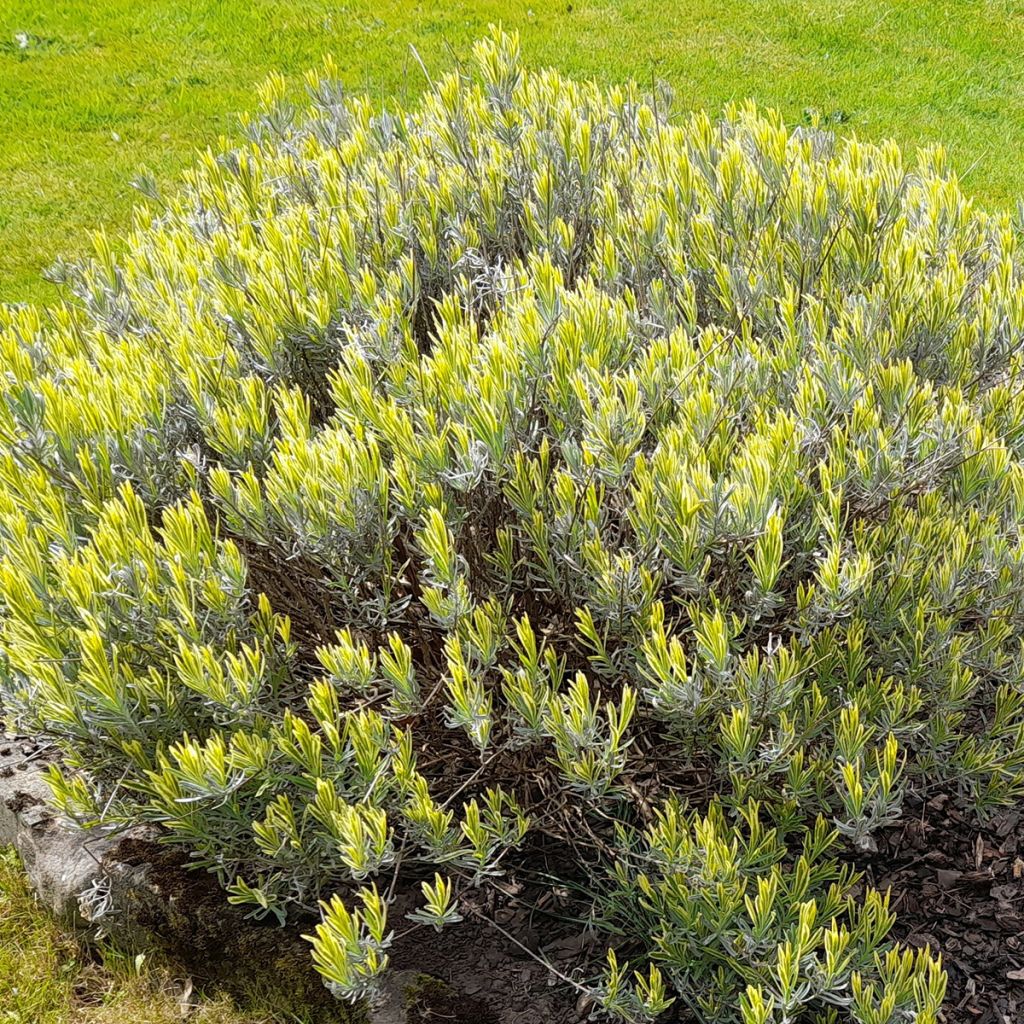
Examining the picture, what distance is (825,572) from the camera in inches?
98.3

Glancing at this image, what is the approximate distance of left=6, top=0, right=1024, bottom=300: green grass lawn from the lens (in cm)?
945

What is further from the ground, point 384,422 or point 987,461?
point 384,422

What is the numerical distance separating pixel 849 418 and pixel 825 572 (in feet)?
1.80

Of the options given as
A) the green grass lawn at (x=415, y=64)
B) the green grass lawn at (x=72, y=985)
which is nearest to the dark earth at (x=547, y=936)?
the green grass lawn at (x=72, y=985)

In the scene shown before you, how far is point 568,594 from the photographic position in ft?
9.24

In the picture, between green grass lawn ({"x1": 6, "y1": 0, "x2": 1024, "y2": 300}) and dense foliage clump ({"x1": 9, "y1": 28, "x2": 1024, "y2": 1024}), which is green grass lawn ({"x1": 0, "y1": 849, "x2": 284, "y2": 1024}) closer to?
dense foliage clump ({"x1": 9, "y1": 28, "x2": 1024, "y2": 1024})

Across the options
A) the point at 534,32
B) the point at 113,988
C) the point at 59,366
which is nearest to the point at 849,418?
the point at 59,366

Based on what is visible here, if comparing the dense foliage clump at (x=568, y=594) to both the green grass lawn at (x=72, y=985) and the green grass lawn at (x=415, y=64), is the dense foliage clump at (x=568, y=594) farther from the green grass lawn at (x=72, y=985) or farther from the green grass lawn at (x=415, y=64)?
the green grass lawn at (x=415, y=64)

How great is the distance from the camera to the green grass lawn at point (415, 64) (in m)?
9.45

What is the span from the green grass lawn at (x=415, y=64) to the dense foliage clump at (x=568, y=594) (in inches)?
243

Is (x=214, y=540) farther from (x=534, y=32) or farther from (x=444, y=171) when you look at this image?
(x=534, y=32)

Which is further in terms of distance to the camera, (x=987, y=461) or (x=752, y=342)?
(x=752, y=342)

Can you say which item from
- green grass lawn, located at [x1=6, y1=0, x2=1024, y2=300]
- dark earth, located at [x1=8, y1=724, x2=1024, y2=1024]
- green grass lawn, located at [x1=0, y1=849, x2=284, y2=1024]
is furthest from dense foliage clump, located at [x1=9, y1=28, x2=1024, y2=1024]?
green grass lawn, located at [x1=6, y1=0, x2=1024, y2=300]

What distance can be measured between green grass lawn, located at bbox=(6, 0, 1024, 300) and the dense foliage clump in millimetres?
6165
